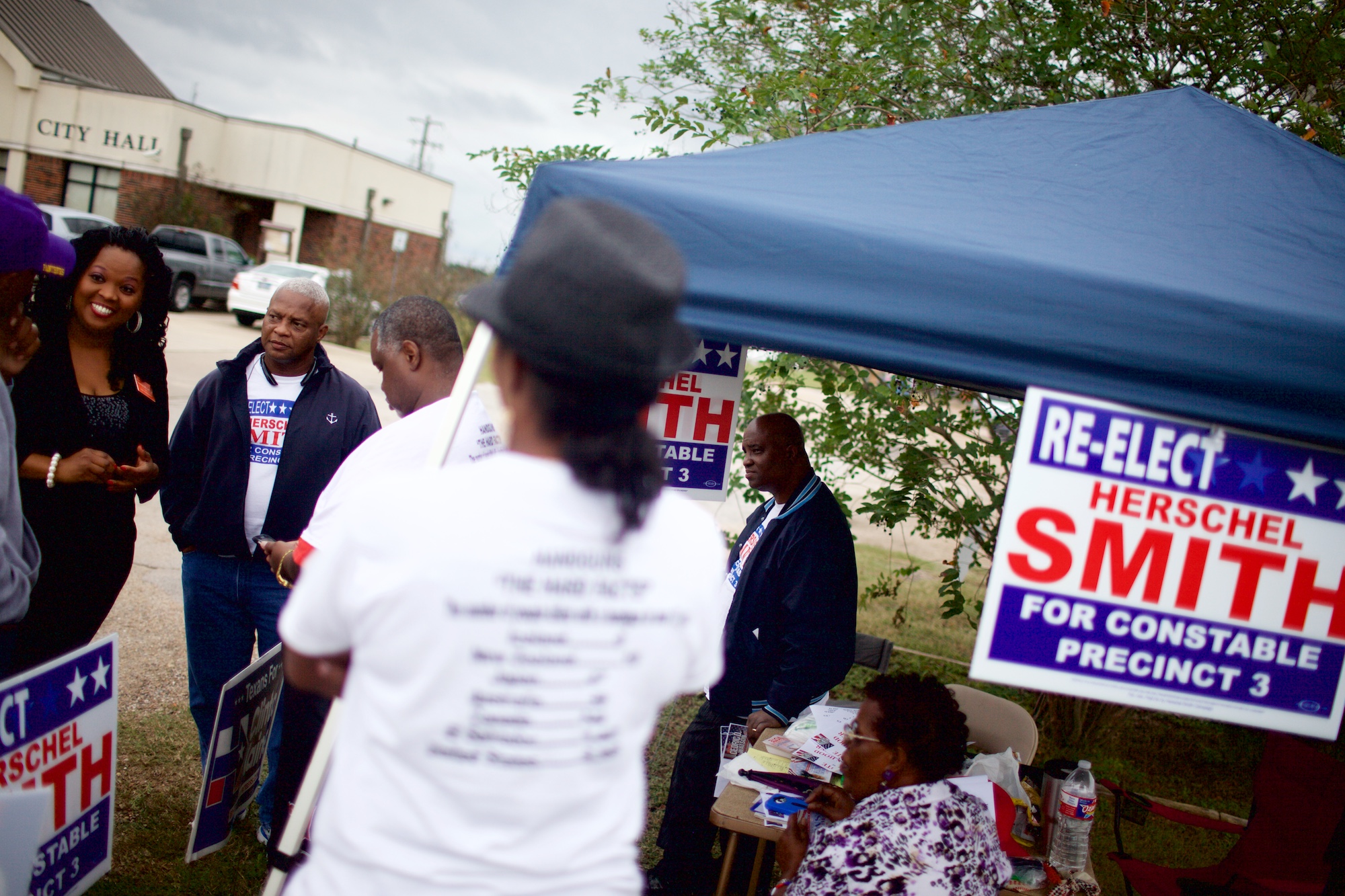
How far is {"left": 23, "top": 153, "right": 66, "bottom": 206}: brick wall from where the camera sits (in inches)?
1110

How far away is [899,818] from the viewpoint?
253 cm

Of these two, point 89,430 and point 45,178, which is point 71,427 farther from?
point 45,178

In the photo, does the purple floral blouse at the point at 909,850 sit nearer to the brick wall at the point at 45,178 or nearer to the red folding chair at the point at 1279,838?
the red folding chair at the point at 1279,838

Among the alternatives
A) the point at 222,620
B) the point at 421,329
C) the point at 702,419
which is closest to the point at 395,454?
the point at 421,329

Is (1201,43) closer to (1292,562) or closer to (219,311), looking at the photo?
(1292,562)

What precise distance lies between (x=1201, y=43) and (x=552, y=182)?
4.73m

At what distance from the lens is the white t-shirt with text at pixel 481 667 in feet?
3.84

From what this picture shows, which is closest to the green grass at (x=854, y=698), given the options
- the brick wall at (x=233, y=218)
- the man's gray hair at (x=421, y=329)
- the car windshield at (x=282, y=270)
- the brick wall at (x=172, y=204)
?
the man's gray hair at (x=421, y=329)

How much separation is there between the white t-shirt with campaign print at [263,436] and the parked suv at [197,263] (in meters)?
19.4

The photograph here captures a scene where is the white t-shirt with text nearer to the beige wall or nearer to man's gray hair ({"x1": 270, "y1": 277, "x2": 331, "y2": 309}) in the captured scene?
man's gray hair ({"x1": 270, "y1": 277, "x2": 331, "y2": 309})

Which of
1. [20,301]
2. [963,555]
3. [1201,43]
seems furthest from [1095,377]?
[1201,43]

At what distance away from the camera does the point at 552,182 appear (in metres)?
2.10

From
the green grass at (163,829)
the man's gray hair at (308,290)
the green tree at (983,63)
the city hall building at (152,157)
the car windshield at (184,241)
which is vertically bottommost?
the green grass at (163,829)

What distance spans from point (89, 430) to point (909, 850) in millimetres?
2717
